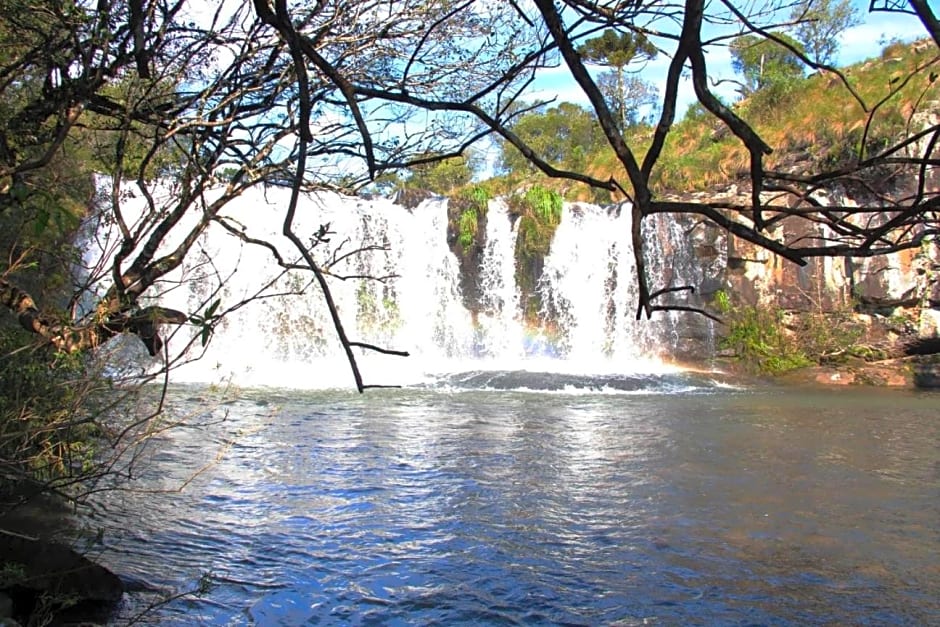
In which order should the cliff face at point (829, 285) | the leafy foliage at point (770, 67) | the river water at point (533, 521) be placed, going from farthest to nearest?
the leafy foliage at point (770, 67), the cliff face at point (829, 285), the river water at point (533, 521)

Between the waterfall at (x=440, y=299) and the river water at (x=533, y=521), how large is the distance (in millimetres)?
6670

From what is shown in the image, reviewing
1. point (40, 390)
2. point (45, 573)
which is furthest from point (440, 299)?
point (45, 573)

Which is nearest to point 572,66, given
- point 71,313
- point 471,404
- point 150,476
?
point 71,313

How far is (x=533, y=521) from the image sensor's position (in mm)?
6559

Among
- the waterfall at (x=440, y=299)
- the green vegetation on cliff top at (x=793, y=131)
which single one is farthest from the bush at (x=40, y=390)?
the waterfall at (x=440, y=299)

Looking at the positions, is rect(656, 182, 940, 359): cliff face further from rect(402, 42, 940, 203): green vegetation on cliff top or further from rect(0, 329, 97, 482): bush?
rect(0, 329, 97, 482): bush

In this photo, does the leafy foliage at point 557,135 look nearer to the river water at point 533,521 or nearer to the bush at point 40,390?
the river water at point 533,521

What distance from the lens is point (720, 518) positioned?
21.7ft

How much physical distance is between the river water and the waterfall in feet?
21.9

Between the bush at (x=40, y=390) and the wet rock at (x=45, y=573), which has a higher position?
the bush at (x=40, y=390)

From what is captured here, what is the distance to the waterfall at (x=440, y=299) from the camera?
17.9 meters

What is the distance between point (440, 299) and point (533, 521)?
12805 millimetres

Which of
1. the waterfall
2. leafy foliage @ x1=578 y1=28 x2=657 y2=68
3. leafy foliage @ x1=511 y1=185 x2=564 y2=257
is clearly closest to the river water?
leafy foliage @ x1=578 y1=28 x2=657 y2=68

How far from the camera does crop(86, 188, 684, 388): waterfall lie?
17.9 metres
